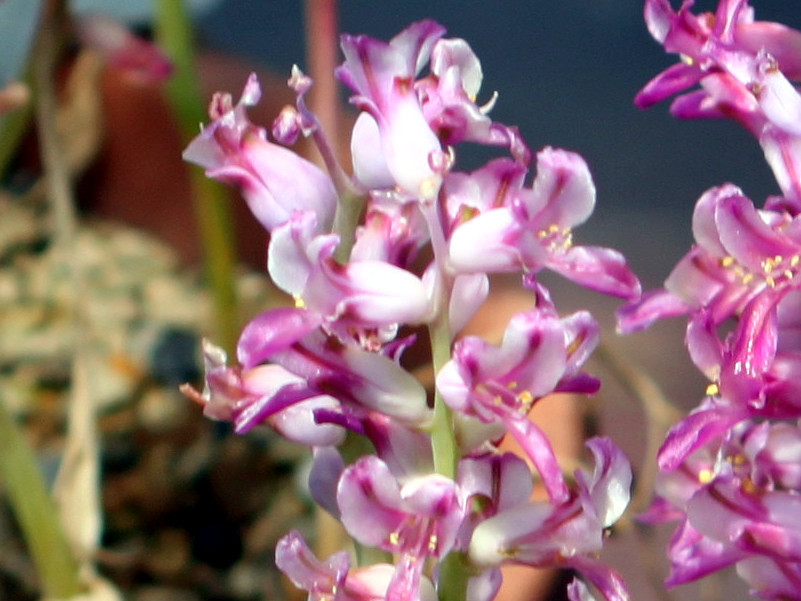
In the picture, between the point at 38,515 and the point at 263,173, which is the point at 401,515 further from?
the point at 38,515

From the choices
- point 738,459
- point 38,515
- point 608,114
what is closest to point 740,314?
point 738,459

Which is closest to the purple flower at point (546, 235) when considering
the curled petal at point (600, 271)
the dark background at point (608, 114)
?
the curled petal at point (600, 271)

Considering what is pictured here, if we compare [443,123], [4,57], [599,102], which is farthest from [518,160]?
[599,102]

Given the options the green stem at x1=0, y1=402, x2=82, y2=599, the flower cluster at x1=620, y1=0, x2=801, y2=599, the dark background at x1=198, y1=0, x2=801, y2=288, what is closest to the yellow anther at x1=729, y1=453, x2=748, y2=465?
the flower cluster at x1=620, y1=0, x2=801, y2=599

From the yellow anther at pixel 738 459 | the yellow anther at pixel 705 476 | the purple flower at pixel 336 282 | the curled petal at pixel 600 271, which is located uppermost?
the purple flower at pixel 336 282

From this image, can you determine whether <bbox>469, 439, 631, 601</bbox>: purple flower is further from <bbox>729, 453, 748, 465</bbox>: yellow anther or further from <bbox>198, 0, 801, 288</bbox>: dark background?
<bbox>198, 0, 801, 288</bbox>: dark background

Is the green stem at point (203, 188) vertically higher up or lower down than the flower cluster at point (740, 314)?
lower down

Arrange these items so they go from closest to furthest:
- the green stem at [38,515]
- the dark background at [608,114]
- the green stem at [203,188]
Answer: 1. the green stem at [38,515]
2. the green stem at [203,188]
3. the dark background at [608,114]

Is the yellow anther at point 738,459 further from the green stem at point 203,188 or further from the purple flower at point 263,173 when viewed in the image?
the green stem at point 203,188
